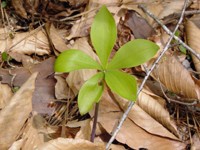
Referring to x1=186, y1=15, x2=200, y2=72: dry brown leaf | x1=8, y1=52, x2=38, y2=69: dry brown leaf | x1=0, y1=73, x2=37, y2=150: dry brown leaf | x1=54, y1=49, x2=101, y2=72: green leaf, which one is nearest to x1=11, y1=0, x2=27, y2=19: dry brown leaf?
x1=8, y1=52, x2=38, y2=69: dry brown leaf

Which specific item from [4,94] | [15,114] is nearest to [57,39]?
[4,94]

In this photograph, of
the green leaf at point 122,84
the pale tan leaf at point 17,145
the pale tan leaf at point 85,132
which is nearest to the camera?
the green leaf at point 122,84

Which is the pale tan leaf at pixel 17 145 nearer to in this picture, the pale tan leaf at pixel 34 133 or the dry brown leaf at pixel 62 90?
the pale tan leaf at pixel 34 133

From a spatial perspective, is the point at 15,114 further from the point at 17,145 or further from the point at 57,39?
the point at 57,39

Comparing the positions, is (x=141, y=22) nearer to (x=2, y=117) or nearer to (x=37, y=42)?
(x=37, y=42)

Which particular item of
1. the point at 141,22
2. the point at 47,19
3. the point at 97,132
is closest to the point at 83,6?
the point at 47,19

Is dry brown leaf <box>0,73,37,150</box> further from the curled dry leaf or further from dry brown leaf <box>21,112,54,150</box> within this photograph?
the curled dry leaf

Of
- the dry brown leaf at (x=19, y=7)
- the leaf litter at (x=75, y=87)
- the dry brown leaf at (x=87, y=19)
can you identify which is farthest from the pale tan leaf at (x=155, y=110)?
the dry brown leaf at (x=19, y=7)
